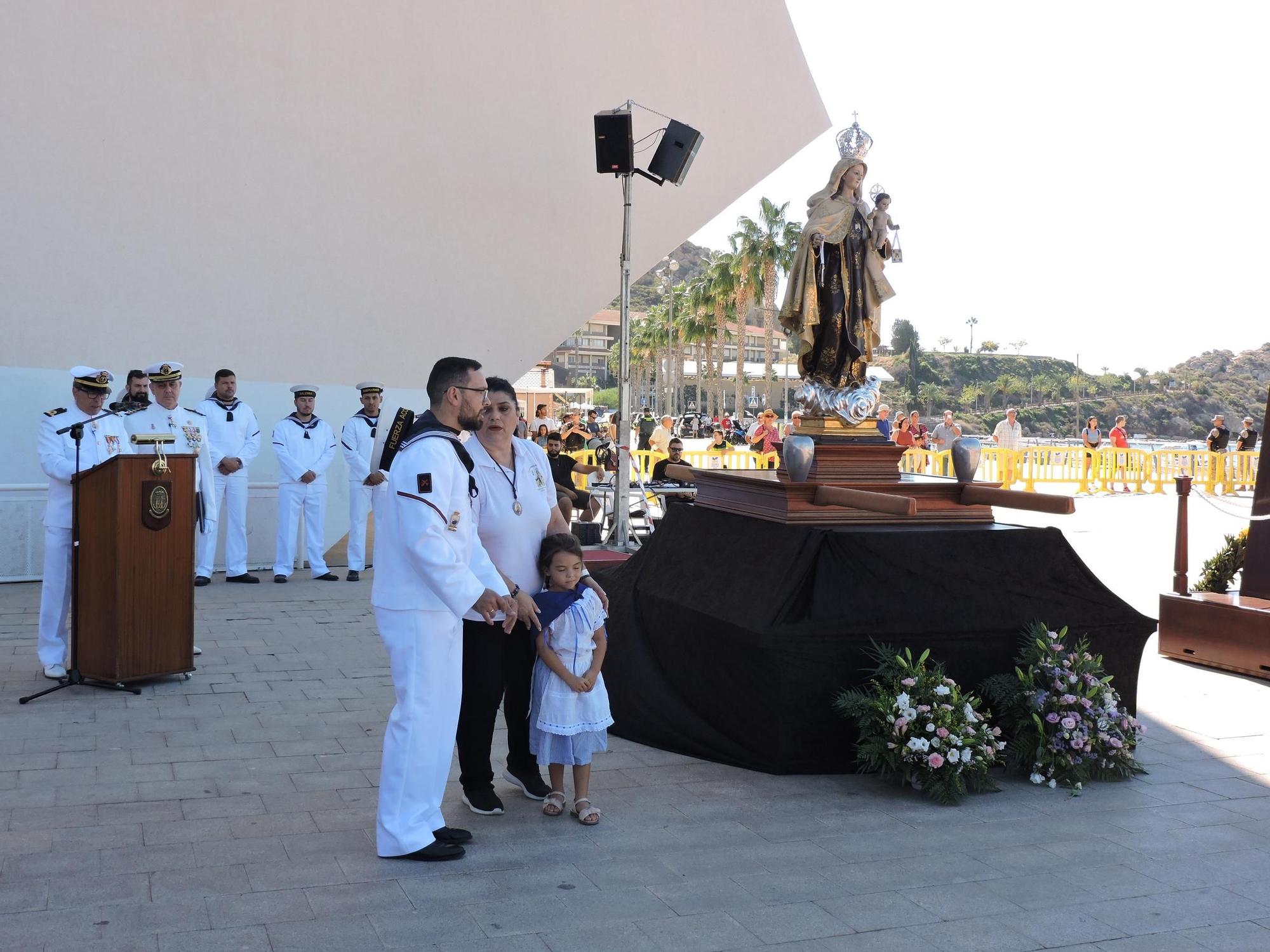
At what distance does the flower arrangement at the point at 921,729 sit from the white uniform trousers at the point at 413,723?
1854 millimetres

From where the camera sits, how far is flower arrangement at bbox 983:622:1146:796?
522 cm

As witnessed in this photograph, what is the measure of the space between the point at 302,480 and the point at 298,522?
0.47 metres

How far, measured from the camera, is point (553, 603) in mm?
4809

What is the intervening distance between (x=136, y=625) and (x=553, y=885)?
3.82 metres

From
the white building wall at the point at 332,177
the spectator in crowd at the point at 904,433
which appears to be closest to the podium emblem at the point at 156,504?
the white building wall at the point at 332,177

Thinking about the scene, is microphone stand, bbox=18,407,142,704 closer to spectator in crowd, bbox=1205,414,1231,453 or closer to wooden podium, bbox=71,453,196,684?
wooden podium, bbox=71,453,196,684

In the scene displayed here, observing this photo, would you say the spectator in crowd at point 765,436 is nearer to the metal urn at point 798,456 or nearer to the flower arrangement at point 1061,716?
the metal urn at point 798,456

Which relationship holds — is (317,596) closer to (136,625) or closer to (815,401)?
(136,625)

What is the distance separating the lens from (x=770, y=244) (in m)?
55.1

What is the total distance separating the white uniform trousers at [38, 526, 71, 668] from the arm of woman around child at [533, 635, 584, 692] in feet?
12.4

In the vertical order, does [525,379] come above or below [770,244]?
below

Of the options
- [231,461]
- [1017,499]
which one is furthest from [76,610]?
[1017,499]

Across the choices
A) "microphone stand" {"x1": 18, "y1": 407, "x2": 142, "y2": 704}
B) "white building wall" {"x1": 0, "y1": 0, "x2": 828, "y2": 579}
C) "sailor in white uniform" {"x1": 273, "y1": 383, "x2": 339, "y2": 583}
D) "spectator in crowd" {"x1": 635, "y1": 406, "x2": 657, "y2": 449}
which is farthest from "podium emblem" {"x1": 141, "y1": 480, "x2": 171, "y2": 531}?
"spectator in crowd" {"x1": 635, "y1": 406, "x2": 657, "y2": 449}

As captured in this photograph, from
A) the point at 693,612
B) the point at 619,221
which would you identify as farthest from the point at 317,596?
the point at 619,221
